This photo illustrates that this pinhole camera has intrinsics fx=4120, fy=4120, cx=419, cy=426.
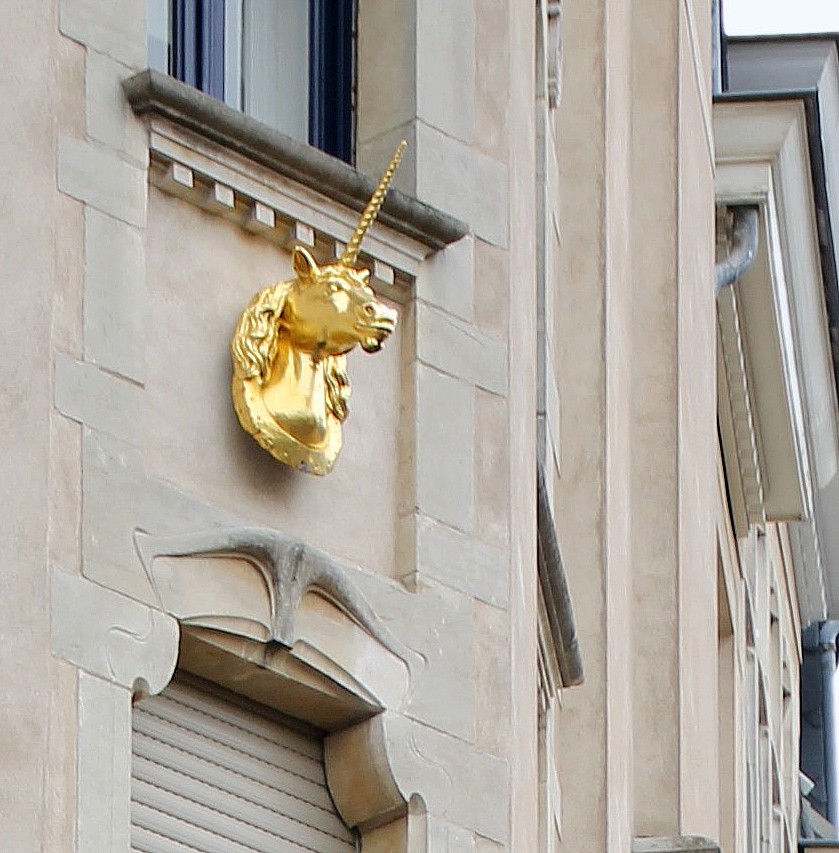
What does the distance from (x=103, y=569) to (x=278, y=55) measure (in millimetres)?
3080

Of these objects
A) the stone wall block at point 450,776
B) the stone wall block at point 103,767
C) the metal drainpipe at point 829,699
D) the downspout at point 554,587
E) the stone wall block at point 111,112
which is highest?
the metal drainpipe at point 829,699

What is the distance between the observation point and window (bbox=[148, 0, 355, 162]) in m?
14.5

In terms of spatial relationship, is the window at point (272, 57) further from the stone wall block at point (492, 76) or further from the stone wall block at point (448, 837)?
the stone wall block at point (448, 837)

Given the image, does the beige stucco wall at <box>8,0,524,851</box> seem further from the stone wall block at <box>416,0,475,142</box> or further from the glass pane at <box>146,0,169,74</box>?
the glass pane at <box>146,0,169,74</box>

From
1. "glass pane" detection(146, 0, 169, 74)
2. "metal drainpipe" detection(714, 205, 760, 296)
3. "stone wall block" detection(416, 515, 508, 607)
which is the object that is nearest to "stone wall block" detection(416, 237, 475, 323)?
"stone wall block" detection(416, 515, 508, 607)

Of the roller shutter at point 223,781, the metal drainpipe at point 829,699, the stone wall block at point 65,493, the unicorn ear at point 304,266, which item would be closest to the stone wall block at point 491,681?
the roller shutter at point 223,781

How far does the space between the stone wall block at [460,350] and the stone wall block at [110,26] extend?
174 centimetres

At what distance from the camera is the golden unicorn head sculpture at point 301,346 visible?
1373 cm

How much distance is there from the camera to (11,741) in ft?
39.5

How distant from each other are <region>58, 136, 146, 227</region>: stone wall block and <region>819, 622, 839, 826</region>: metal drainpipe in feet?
90.6

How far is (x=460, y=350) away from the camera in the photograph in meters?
14.9

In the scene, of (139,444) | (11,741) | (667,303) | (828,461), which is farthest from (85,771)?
(828,461)

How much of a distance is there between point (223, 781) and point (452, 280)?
234 centimetres

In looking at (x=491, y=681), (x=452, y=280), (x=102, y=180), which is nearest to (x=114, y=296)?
(x=102, y=180)
